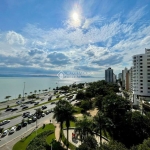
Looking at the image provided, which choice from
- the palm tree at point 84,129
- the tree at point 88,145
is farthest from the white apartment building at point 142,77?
the tree at point 88,145

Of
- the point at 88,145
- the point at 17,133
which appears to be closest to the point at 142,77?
the point at 88,145

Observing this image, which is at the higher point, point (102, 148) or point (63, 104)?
point (63, 104)

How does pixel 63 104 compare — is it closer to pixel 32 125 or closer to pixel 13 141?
pixel 13 141

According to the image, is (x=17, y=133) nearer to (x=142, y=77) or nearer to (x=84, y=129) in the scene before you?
(x=84, y=129)

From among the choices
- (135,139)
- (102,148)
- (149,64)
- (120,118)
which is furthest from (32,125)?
(149,64)

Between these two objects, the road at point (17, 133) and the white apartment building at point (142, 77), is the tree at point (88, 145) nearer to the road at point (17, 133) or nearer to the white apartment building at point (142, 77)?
the road at point (17, 133)

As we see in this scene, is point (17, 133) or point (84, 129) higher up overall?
point (84, 129)

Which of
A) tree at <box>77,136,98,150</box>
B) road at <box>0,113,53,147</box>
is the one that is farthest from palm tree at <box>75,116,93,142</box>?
road at <box>0,113,53,147</box>

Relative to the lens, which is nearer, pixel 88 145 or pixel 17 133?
pixel 88 145
